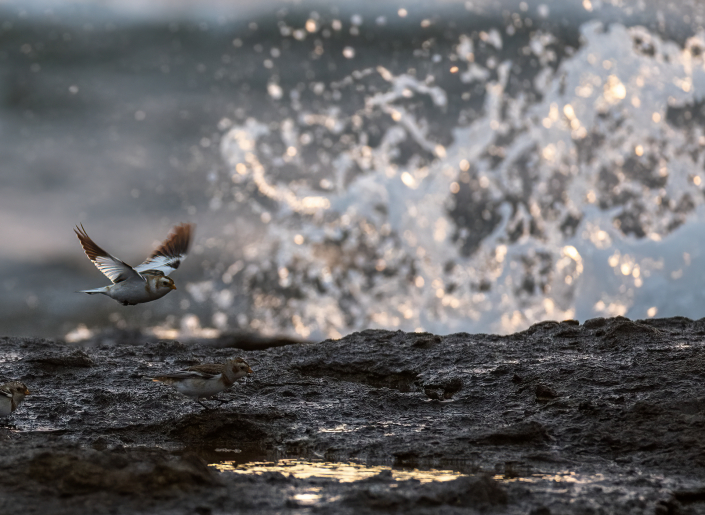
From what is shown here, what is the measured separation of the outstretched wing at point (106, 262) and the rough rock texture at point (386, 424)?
0.87 m

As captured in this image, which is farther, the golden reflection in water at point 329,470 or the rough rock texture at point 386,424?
the golden reflection in water at point 329,470

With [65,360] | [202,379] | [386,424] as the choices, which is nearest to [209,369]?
[202,379]

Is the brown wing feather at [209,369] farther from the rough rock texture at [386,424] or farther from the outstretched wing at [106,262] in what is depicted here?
the outstretched wing at [106,262]

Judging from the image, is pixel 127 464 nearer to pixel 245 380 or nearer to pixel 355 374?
pixel 245 380

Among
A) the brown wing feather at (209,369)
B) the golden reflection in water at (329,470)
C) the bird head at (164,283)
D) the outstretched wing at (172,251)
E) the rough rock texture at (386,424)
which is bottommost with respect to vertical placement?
the golden reflection in water at (329,470)

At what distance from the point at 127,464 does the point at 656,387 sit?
328cm

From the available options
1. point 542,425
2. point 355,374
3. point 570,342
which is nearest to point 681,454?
point 542,425

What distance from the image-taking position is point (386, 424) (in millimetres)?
4578

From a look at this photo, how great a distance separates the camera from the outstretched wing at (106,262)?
17.5 feet

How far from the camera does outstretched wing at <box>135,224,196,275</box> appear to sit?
20.5 ft

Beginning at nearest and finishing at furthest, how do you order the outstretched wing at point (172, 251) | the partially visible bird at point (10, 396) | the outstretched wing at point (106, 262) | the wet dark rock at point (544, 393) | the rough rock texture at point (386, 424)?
the rough rock texture at point (386, 424), the partially visible bird at point (10, 396), the wet dark rock at point (544, 393), the outstretched wing at point (106, 262), the outstretched wing at point (172, 251)

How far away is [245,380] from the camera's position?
5.66 meters

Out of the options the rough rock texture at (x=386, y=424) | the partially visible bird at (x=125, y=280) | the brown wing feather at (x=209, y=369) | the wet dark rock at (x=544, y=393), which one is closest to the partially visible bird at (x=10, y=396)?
the rough rock texture at (x=386, y=424)

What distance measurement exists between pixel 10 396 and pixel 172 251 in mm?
2204
